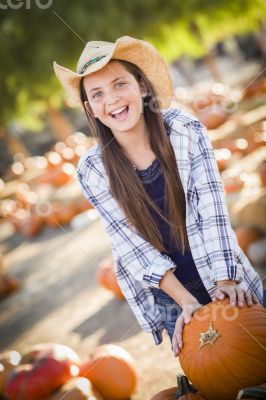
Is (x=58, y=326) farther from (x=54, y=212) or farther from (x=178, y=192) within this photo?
(x=54, y=212)

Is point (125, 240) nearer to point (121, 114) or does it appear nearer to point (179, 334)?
point (179, 334)

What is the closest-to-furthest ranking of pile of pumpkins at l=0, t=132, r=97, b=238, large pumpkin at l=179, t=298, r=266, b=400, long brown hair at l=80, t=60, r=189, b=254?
1. large pumpkin at l=179, t=298, r=266, b=400
2. long brown hair at l=80, t=60, r=189, b=254
3. pile of pumpkins at l=0, t=132, r=97, b=238

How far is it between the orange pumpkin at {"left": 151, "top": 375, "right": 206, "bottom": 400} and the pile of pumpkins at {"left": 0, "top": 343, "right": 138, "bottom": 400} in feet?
3.00

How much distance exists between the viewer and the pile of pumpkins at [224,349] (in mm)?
1874

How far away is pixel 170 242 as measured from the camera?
2.15 meters

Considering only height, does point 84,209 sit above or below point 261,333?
above

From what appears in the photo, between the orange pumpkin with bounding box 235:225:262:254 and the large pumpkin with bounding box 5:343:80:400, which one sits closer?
the large pumpkin with bounding box 5:343:80:400

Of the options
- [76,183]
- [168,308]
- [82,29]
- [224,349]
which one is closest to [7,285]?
[76,183]

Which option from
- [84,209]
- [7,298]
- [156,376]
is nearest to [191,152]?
[156,376]

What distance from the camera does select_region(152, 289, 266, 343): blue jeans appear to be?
216cm

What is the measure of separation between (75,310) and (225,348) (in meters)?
3.36

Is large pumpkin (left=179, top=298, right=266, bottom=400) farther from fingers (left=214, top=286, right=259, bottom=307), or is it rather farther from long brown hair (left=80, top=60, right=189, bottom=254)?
long brown hair (left=80, top=60, right=189, bottom=254)

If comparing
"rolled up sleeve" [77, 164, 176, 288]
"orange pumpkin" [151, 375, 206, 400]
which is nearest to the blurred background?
"orange pumpkin" [151, 375, 206, 400]

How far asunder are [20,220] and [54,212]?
1.49m
